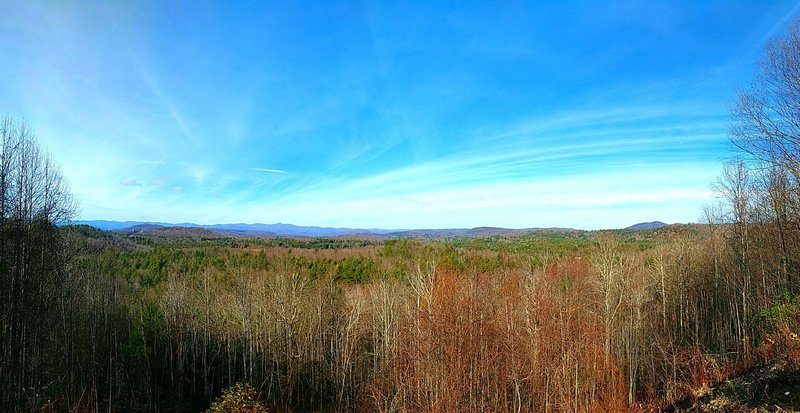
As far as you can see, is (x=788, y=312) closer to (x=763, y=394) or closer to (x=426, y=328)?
(x=763, y=394)

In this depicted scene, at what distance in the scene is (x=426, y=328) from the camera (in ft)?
61.9

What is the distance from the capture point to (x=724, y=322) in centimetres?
2277

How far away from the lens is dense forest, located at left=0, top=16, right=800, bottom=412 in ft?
47.6

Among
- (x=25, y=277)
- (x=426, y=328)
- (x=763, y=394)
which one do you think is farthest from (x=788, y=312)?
(x=25, y=277)

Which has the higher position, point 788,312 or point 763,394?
point 788,312

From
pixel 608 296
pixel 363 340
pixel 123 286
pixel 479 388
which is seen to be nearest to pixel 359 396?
pixel 363 340

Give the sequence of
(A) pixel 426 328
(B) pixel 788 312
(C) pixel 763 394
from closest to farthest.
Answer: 1. (C) pixel 763 394
2. (B) pixel 788 312
3. (A) pixel 426 328

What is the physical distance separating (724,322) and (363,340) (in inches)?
947

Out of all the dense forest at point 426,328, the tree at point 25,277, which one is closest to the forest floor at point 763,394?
the dense forest at point 426,328

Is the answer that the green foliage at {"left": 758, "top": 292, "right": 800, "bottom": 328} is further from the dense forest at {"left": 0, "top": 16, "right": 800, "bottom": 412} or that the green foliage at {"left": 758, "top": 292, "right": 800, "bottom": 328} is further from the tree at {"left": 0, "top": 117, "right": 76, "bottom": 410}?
the tree at {"left": 0, "top": 117, "right": 76, "bottom": 410}

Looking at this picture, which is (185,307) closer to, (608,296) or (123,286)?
(123,286)

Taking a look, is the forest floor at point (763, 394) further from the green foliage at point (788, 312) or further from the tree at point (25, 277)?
the tree at point (25, 277)

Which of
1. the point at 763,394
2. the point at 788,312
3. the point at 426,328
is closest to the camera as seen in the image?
the point at 763,394

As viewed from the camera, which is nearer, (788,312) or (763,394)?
(763,394)
